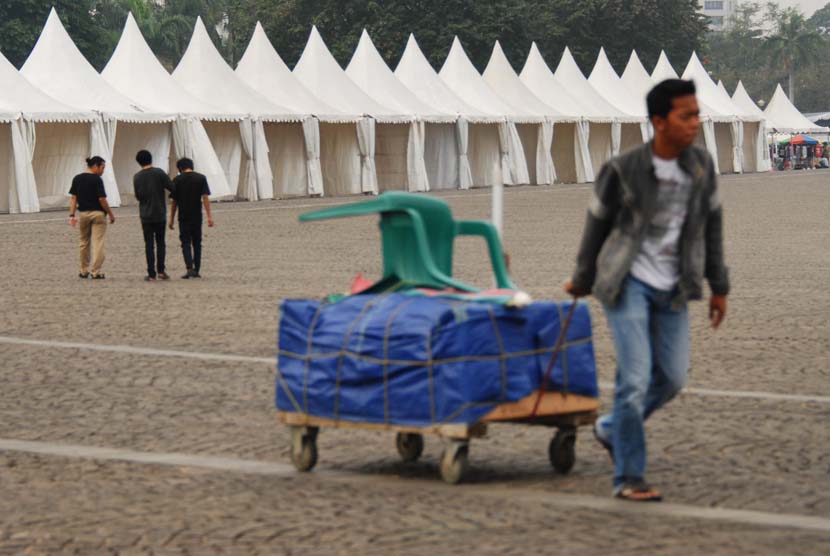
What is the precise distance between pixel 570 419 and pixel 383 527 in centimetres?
136

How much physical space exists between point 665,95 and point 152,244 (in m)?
13.4

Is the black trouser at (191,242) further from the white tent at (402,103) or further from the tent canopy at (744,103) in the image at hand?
the tent canopy at (744,103)

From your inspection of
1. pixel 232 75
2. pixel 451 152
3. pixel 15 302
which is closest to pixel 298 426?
pixel 15 302

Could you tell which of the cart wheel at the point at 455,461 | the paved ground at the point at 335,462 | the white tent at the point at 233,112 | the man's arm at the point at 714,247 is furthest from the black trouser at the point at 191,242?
the white tent at the point at 233,112

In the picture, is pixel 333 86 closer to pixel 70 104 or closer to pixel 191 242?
pixel 70 104

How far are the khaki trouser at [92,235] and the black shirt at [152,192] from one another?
50 centimetres

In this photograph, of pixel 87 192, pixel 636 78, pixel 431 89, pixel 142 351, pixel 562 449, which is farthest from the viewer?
pixel 636 78

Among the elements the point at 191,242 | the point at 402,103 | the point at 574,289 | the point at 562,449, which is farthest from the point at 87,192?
the point at 402,103

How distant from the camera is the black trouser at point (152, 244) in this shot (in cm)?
1917

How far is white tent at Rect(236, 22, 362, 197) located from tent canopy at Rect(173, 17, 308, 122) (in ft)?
4.26

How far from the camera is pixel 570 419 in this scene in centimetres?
728

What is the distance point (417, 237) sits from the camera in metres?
7.46

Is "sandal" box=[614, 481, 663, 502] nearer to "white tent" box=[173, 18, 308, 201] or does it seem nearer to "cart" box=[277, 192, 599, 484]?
"cart" box=[277, 192, 599, 484]

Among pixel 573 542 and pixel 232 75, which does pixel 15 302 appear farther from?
pixel 232 75
